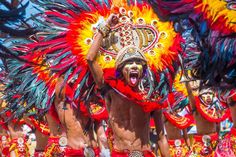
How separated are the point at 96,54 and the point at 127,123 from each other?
58cm

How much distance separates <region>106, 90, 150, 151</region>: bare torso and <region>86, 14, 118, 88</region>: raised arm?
0.17 meters

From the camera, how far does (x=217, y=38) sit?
5.11 metres

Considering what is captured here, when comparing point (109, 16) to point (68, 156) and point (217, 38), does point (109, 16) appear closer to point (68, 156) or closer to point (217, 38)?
point (217, 38)

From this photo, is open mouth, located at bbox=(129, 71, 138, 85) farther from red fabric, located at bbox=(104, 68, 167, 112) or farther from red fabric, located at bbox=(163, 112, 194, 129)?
red fabric, located at bbox=(163, 112, 194, 129)

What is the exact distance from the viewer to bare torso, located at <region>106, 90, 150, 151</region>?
16.1ft

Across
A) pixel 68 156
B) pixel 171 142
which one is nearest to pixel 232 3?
pixel 68 156

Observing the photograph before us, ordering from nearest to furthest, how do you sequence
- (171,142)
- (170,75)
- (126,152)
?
1. (126,152)
2. (170,75)
3. (171,142)

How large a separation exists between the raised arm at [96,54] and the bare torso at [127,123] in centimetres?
17

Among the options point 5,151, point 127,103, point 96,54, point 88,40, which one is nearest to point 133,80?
point 127,103

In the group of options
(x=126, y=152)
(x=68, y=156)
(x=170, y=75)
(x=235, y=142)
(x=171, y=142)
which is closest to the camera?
(x=126, y=152)

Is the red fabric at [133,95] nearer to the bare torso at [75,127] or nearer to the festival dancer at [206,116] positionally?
the bare torso at [75,127]

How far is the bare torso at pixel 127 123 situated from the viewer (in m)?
4.91

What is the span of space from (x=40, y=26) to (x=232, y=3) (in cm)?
160

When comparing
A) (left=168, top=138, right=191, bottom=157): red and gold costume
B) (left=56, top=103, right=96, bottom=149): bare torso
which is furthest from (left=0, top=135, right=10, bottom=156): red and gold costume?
(left=56, top=103, right=96, bottom=149): bare torso
